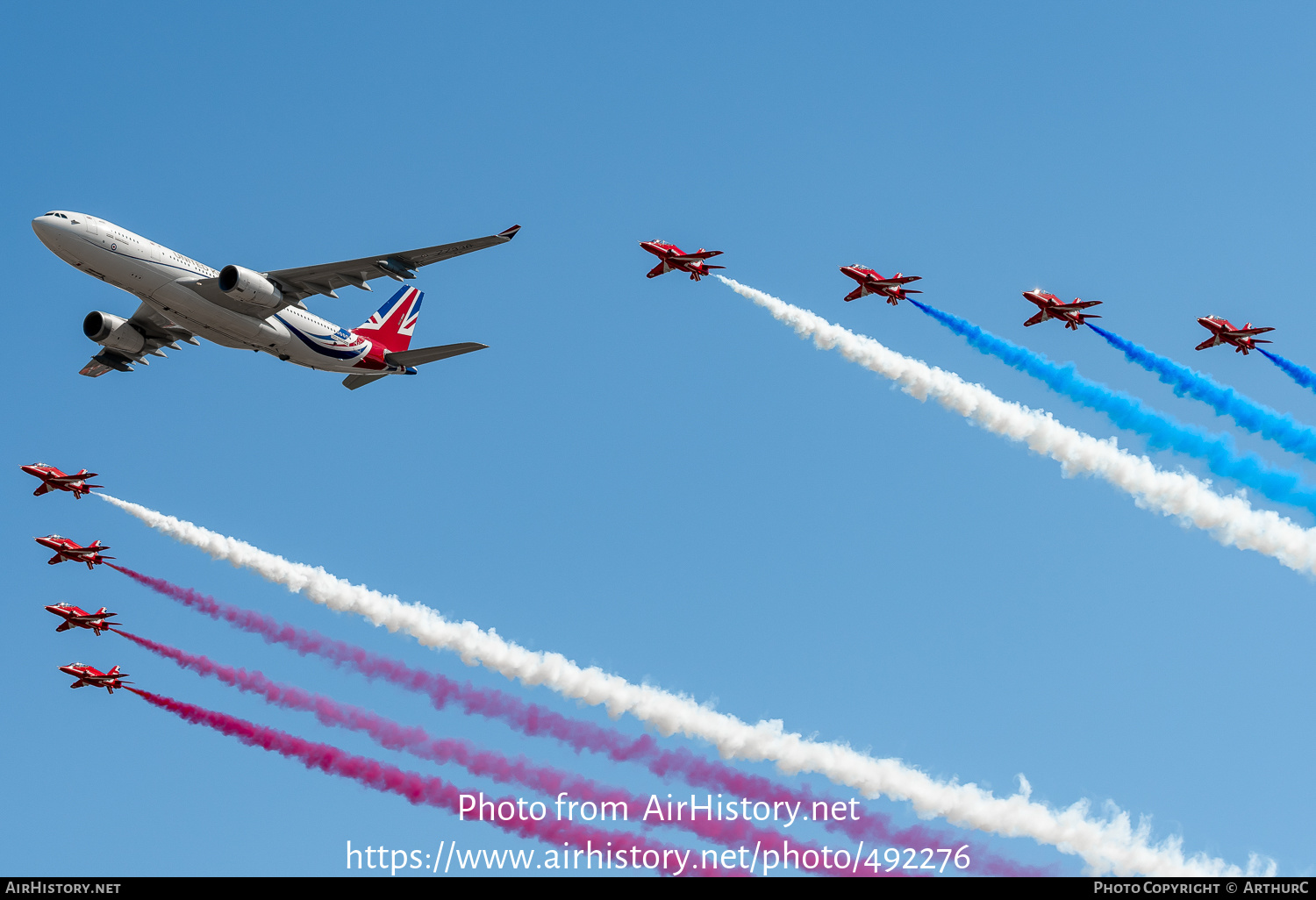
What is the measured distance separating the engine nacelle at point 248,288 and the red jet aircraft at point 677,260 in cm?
1671

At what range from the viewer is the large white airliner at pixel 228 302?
50688 mm

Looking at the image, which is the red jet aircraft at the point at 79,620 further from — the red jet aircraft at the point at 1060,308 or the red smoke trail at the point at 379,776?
the red jet aircraft at the point at 1060,308

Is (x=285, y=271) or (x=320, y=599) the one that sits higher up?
(x=285, y=271)

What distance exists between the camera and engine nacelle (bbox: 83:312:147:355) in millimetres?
60562

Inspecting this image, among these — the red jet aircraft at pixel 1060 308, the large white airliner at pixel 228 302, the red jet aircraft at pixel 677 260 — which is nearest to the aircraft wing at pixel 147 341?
the large white airliner at pixel 228 302

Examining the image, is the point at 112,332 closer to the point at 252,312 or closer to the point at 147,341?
the point at 147,341

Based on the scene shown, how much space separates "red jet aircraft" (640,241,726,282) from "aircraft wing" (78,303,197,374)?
23382 mm

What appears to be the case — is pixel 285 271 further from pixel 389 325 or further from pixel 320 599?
pixel 320 599

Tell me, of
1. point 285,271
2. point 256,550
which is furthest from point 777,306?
point 256,550

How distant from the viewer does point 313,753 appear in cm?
5428

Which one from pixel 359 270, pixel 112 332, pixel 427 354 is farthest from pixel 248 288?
pixel 112 332

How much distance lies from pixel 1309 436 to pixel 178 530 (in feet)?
→ 180

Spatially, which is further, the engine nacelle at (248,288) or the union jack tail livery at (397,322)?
the union jack tail livery at (397,322)
